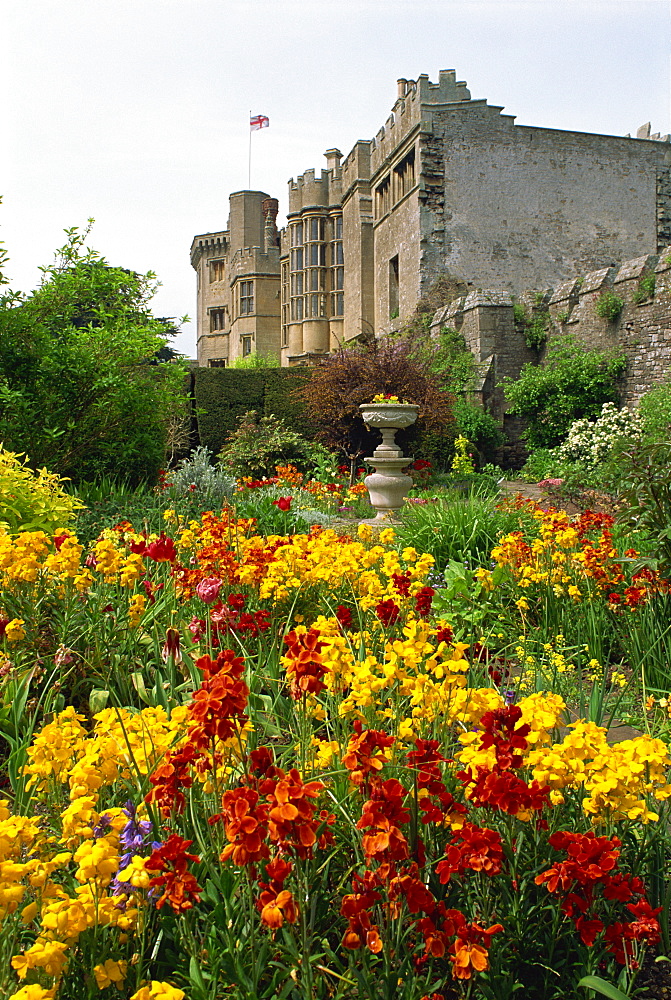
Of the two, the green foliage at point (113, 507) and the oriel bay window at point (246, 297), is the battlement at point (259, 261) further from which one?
the green foliage at point (113, 507)

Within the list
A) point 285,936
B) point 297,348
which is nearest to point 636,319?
point 285,936

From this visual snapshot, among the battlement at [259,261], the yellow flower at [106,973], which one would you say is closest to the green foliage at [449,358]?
the yellow flower at [106,973]

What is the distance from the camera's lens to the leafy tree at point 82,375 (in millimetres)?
6531

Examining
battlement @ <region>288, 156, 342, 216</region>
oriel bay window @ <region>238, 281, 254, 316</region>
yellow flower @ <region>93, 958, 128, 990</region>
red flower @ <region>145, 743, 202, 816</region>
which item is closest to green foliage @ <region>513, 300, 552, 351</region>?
red flower @ <region>145, 743, 202, 816</region>

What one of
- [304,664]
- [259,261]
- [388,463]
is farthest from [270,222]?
[304,664]

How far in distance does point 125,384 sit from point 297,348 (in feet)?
78.5

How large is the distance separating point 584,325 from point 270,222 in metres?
27.7

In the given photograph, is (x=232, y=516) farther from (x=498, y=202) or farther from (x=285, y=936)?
(x=498, y=202)

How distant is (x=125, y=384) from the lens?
22.8ft

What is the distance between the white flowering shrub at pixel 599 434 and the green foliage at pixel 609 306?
1.68 meters

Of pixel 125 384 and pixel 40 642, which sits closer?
pixel 40 642

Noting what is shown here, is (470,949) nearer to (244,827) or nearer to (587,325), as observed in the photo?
(244,827)

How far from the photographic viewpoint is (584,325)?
1330 centimetres

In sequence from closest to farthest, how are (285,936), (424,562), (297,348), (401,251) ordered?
(285,936), (424,562), (401,251), (297,348)
